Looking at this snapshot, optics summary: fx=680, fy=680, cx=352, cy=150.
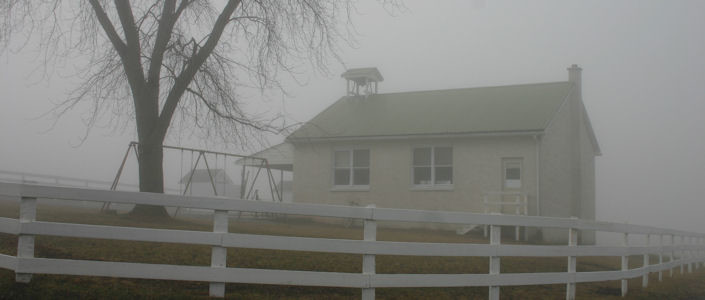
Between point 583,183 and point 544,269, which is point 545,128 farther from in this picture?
point 544,269

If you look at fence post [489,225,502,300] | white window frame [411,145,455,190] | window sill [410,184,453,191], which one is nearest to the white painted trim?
white window frame [411,145,455,190]

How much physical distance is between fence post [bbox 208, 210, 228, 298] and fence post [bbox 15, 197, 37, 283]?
161cm

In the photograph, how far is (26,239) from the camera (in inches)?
240

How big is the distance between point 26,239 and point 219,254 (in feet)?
5.62

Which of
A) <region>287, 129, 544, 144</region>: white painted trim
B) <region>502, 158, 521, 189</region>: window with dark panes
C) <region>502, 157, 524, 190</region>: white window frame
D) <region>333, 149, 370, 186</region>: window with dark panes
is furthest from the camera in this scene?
<region>333, 149, 370, 186</region>: window with dark panes

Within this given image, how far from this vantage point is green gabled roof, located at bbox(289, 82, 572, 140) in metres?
23.5

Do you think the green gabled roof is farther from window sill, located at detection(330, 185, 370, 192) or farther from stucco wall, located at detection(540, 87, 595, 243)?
window sill, located at detection(330, 185, 370, 192)

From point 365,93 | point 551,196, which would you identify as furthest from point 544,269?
point 365,93

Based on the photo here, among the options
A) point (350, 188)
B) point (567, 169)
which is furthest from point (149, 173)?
point (567, 169)

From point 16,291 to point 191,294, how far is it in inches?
61.9

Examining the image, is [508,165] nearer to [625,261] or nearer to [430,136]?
[430,136]

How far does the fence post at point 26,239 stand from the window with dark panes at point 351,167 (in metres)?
19.4

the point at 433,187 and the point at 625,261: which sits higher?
the point at 433,187

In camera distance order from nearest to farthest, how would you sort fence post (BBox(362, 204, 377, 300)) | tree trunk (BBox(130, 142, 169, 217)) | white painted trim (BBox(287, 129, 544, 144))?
fence post (BBox(362, 204, 377, 300)), tree trunk (BBox(130, 142, 169, 217)), white painted trim (BBox(287, 129, 544, 144))
